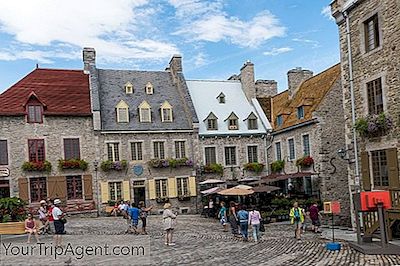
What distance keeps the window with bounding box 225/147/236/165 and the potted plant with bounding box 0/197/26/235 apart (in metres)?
15.0

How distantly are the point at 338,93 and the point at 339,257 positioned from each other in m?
14.6

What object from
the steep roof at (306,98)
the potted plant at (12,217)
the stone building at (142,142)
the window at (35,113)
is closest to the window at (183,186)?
the stone building at (142,142)

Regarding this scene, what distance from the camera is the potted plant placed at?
15.5 metres

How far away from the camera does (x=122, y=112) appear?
28609 millimetres

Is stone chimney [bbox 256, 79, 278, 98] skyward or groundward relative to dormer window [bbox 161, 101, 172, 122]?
skyward

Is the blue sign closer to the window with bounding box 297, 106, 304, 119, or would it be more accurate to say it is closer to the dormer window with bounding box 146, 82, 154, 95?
the dormer window with bounding box 146, 82, 154, 95

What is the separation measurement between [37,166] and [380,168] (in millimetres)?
18764

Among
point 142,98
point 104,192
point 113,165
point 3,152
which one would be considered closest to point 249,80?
point 142,98

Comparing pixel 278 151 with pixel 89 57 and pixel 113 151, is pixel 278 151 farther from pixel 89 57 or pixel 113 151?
pixel 89 57

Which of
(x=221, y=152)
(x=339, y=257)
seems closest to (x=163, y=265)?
(x=339, y=257)

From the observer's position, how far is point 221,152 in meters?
29.8

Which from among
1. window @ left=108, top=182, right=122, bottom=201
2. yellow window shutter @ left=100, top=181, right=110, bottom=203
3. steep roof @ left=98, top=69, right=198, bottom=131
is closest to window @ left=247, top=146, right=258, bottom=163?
steep roof @ left=98, top=69, right=198, bottom=131

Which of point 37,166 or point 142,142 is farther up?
point 142,142

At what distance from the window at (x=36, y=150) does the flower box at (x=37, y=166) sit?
1.46ft
